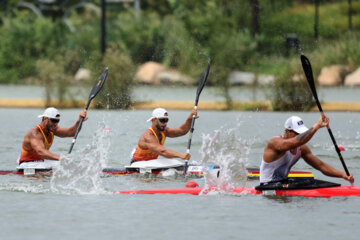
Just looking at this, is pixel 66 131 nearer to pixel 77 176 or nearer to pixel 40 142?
pixel 40 142

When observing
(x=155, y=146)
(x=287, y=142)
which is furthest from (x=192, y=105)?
(x=287, y=142)

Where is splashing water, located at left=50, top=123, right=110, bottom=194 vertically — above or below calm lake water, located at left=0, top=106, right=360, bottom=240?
above

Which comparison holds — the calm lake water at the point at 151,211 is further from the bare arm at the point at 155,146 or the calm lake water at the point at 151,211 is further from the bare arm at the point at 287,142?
the bare arm at the point at 287,142

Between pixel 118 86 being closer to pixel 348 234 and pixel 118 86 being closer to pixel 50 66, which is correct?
pixel 50 66

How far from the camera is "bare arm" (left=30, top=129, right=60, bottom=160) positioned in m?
14.7

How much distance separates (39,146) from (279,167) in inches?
178

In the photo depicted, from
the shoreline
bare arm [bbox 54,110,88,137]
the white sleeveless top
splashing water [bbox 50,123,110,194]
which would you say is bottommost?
splashing water [bbox 50,123,110,194]

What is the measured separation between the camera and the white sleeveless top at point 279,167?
40.7ft

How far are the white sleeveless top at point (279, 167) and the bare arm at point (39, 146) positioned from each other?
3855 mm

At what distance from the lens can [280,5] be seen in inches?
2087

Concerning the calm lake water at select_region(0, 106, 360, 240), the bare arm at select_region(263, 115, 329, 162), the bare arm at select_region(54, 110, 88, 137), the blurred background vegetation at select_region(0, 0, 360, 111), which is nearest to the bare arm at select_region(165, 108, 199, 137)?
the calm lake water at select_region(0, 106, 360, 240)

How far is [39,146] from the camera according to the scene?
14852 millimetres

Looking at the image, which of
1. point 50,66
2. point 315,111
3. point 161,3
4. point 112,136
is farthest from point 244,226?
point 161,3

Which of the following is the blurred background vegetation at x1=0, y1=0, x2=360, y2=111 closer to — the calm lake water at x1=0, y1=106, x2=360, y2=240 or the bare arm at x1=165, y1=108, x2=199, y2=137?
the bare arm at x1=165, y1=108, x2=199, y2=137
